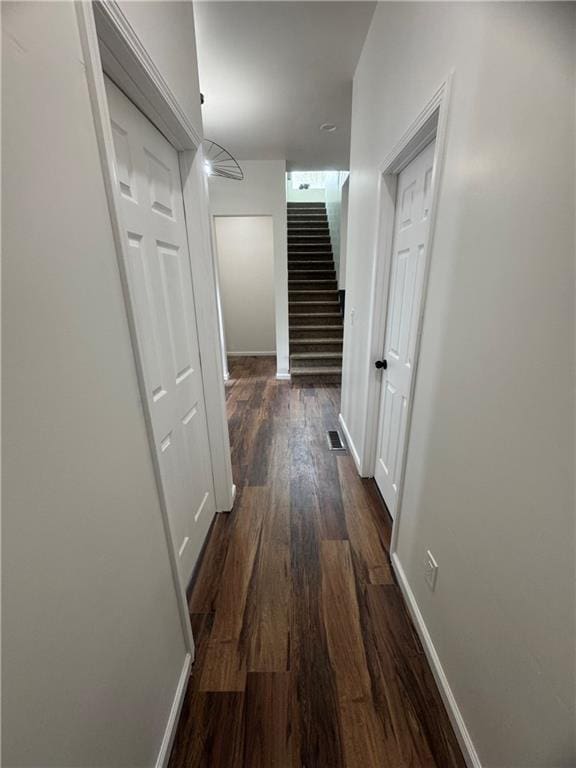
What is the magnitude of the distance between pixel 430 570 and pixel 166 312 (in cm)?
145

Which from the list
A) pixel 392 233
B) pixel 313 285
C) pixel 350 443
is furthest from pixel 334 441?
pixel 313 285

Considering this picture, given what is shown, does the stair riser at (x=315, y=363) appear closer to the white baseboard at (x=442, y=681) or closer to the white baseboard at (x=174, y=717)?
the white baseboard at (x=442, y=681)

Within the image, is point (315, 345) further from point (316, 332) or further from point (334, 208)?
point (334, 208)

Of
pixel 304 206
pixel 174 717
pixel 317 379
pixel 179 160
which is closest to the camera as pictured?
pixel 174 717

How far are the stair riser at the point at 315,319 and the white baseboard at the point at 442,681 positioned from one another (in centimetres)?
392

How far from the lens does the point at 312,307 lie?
504cm

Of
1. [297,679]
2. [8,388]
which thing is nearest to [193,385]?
[8,388]

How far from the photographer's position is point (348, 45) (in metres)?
1.91

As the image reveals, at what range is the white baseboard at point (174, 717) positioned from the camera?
2.97ft

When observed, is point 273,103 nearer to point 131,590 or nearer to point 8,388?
point 8,388

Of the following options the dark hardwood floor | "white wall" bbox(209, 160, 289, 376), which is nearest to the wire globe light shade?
"white wall" bbox(209, 160, 289, 376)

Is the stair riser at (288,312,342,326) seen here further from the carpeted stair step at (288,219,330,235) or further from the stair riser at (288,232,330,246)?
the carpeted stair step at (288,219,330,235)

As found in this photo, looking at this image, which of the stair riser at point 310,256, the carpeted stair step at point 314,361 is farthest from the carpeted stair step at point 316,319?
the stair riser at point 310,256

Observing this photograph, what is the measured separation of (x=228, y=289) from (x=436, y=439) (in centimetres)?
486
